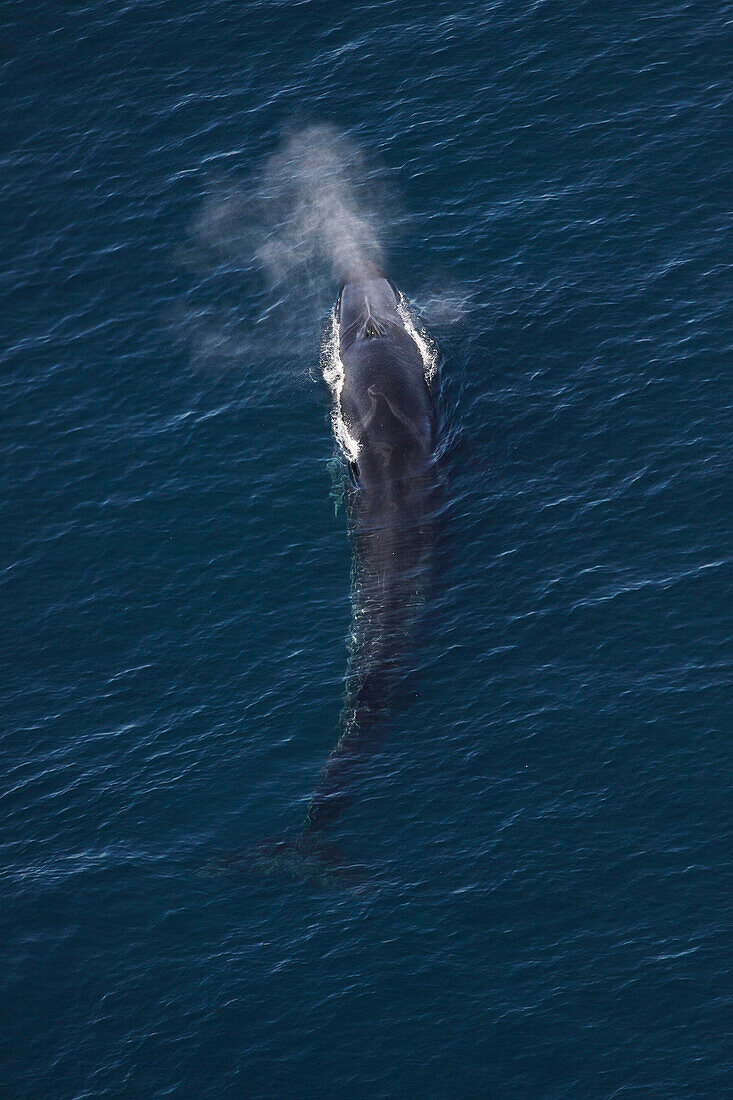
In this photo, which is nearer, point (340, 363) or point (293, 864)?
point (293, 864)

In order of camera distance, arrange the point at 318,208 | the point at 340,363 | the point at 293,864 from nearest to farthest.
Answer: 1. the point at 293,864
2. the point at 340,363
3. the point at 318,208

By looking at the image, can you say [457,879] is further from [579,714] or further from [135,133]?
[135,133]

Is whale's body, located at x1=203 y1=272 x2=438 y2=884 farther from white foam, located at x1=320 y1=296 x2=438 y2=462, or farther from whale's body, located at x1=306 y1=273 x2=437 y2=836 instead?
white foam, located at x1=320 y1=296 x2=438 y2=462

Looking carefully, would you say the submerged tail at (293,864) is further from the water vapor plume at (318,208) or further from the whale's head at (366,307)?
the water vapor plume at (318,208)

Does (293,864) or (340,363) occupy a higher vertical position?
(340,363)

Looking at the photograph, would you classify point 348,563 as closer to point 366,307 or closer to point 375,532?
point 375,532

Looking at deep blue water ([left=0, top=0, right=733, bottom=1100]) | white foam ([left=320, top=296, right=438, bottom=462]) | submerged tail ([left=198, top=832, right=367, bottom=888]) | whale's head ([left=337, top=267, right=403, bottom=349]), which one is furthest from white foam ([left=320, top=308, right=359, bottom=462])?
submerged tail ([left=198, top=832, right=367, bottom=888])

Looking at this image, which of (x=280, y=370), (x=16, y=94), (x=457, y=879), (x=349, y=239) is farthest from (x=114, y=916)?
(x=16, y=94)

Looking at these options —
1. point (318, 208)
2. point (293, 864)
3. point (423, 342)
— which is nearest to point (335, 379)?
point (423, 342)
